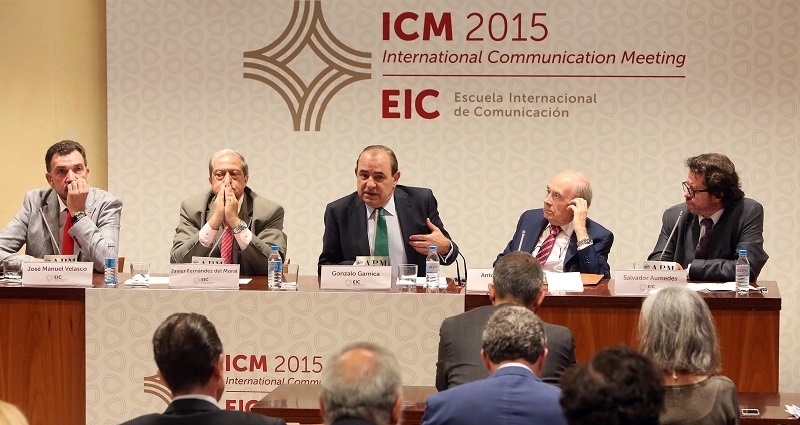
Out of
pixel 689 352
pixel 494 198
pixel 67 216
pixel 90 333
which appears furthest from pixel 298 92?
pixel 689 352

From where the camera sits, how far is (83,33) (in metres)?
7.03

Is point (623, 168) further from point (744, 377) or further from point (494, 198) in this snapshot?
point (744, 377)

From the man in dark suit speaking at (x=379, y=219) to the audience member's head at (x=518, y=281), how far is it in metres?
1.59

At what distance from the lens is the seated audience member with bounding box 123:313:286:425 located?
2578mm

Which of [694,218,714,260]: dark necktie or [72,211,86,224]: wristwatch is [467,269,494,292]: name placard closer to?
[694,218,714,260]: dark necktie

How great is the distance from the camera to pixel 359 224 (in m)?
5.23

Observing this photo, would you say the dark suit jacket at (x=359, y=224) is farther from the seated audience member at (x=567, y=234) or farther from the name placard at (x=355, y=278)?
the name placard at (x=355, y=278)

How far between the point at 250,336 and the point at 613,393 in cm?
250

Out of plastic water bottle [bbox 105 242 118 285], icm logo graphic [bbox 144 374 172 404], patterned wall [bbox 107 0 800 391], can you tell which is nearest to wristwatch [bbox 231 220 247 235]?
plastic water bottle [bbox 105 242 118 285]

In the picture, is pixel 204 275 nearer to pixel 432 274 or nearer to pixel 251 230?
pixel 251 230

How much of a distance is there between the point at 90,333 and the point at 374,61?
119 inches

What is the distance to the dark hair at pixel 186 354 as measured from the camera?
2.63 meters

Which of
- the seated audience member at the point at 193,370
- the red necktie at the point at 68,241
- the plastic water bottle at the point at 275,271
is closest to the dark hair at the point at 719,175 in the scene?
the plastic water bottle at the point at 275,271

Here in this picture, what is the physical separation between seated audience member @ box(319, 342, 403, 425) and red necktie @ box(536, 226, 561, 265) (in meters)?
2.76
